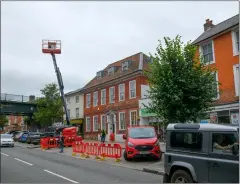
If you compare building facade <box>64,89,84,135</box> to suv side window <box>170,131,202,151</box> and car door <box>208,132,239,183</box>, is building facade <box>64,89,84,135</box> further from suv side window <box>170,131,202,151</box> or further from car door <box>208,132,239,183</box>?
car door <box>208,132,239,183</box>

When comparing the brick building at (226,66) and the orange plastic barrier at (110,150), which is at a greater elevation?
the brick building at (226,66)

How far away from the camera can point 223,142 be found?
708 cm

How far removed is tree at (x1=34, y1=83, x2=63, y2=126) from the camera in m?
40.0

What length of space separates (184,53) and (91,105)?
87.4 feet

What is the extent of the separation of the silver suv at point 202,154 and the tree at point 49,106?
33.4 metres

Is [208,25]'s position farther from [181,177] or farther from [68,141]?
[181,177]

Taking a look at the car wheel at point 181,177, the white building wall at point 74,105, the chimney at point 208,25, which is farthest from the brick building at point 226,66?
the white building wall at point 74,105

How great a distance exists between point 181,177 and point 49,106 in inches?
1366

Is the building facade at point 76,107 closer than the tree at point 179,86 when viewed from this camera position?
No

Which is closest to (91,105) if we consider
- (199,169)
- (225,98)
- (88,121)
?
(88,121)

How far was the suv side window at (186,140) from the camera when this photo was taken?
24.7ft

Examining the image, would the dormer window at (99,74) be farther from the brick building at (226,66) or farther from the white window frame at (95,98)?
the brick building at (226,66)

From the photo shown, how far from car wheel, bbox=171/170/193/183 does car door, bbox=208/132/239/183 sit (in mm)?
572

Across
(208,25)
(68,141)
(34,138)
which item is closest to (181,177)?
(68,141)
